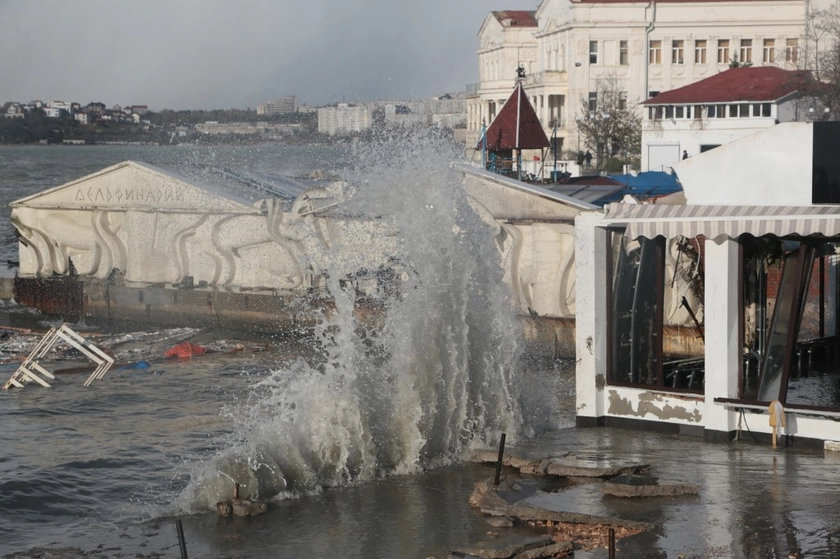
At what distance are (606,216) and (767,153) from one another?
202 cm

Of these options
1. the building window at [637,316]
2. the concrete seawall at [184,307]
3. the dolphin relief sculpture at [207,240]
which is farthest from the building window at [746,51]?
the building window at [637,316]

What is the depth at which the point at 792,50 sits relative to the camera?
301ft

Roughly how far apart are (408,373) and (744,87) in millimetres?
57095

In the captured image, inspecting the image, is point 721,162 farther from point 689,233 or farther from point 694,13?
point 694,13

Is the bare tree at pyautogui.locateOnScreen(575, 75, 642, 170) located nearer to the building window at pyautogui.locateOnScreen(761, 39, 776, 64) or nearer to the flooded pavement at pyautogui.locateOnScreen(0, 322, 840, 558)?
the building window at pyautogui.locateOnScreen(761, 39, 776, 64)

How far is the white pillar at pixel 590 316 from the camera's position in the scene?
15.8m

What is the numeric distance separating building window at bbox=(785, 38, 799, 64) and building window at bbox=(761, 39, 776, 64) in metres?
1.08

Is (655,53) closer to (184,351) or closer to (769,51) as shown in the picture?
(769,51)

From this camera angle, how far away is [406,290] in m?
16.3

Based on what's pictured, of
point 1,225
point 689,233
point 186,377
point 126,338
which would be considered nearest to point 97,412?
point 186,377

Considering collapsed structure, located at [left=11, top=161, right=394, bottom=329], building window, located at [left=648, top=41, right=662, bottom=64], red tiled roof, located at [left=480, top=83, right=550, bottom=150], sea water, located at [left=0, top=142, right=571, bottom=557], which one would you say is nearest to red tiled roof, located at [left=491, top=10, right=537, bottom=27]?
building window, located at [left=648, top=41, right=662, bottom=64]

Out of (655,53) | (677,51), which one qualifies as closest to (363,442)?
(655,53)

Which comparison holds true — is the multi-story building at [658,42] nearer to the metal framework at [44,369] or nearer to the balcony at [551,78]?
the balcony at [551,78]

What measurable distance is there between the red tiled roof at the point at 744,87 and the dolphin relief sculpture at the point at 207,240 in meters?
37.3
